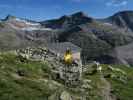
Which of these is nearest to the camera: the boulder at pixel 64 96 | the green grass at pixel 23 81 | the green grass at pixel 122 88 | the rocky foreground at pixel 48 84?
the boulder at pixel 64 96

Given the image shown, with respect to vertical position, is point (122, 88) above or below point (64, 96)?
below

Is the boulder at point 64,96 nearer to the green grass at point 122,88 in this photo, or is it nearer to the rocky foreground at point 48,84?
the rocky foreground at point 48,84

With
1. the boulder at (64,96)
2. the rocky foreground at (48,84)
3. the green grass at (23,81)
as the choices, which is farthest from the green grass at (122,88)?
the boulder at (64,96)

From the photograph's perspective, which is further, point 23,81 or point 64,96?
point 23,81

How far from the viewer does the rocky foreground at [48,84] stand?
2768 inches

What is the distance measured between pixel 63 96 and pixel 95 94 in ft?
64.7

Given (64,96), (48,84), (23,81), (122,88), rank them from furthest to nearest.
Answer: (122,88), (23,81), (48,84), (64,96)

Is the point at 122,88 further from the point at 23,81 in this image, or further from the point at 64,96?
the point at 64,96

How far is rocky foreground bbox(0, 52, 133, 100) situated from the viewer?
70312 millimetres

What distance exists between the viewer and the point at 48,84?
79.6m

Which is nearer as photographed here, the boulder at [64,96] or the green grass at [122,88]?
the boulder at [64,96]

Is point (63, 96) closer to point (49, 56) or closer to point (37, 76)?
point (37, 76)

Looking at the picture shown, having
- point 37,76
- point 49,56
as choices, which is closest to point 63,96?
point 37,76

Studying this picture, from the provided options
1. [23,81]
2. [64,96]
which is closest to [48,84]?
[23,81]
